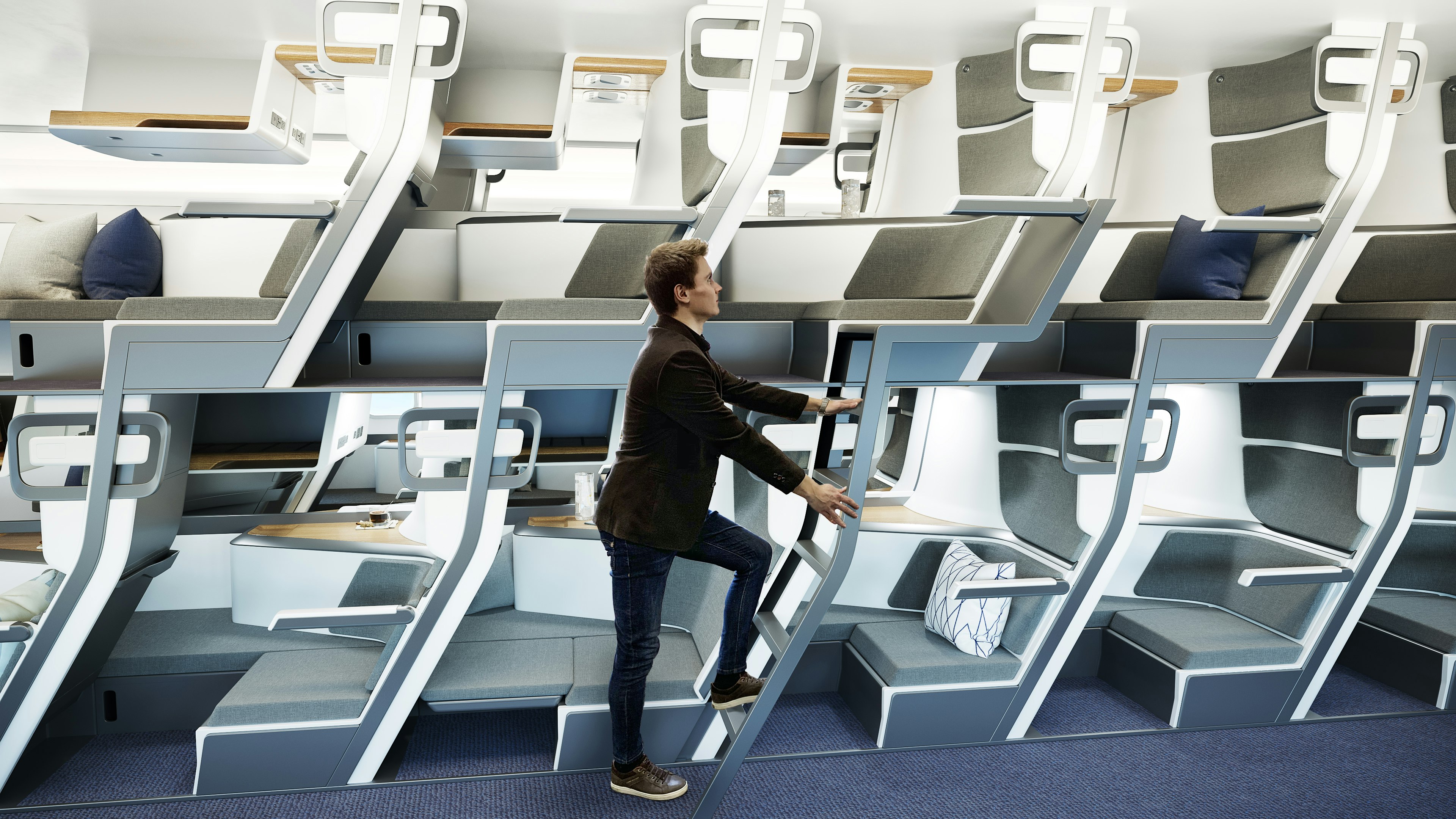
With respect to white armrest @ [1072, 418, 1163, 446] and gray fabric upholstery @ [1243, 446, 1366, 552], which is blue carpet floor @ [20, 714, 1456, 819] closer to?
gray fabric upholstery @ [1243, 446, 1366, 552]

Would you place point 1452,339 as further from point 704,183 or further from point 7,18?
point 7,18

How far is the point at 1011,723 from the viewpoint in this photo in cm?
308

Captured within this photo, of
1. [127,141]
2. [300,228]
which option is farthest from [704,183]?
[127,141]

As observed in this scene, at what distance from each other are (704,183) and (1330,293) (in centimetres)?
316

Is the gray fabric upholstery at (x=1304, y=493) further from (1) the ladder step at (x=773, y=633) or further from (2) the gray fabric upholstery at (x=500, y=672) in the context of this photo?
(2) the gray fabric upholstery at (x=500, y=672)

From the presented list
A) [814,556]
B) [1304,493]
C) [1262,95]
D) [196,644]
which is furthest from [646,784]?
[1262,95]

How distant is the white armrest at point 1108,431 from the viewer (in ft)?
9.31

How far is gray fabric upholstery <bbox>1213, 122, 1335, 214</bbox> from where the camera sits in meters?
2.86

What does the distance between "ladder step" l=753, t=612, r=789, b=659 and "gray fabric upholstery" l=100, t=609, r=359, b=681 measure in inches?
63.2

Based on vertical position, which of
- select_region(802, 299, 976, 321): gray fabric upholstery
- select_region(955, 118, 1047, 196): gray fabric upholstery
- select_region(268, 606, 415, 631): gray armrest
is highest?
select_region(955, 118, 1047, 196): gray fabric upholstery

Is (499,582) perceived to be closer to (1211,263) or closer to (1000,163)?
(1000,163)

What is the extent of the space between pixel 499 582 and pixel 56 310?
1.84 metres

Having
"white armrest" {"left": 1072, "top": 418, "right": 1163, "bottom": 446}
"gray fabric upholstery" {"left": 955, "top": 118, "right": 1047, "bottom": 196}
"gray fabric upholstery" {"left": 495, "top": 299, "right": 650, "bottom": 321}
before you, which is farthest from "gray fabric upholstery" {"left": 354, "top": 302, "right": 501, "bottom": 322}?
"white armrest" {"left": 1072, "top": 418, "right": 1163, "bottom": 446}

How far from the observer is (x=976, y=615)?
3104mm
